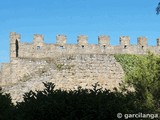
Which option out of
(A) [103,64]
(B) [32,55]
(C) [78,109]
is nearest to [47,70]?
(A) [103,64]

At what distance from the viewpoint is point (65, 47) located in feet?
120

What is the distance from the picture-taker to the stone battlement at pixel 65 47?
3566cm

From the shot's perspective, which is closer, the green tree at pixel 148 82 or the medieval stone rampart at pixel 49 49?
the green tree at pixel 148 82

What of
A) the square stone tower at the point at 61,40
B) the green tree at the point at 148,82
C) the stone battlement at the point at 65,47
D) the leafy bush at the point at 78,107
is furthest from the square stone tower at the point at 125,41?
the leafy bush at the point at 78,107

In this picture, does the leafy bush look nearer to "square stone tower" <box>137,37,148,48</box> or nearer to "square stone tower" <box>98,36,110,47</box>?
"square stone tower" <box>98,36,110,47</box>

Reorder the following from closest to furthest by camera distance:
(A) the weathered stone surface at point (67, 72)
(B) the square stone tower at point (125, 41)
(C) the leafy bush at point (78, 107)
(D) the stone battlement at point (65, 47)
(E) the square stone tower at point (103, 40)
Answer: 1. (C) the leafy bush at point (78, 107)
2. (A) the weathered stone surface at point (67, 72)
3. (D) the stone battlement at point (65, 47)
4. (E) the square stone tower at point (103, 40)
5. (B) the square stone tower at point (125, 41)

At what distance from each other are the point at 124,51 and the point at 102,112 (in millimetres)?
29604

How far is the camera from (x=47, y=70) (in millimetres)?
23484

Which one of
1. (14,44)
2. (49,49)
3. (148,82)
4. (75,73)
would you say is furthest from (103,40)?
(148,82)

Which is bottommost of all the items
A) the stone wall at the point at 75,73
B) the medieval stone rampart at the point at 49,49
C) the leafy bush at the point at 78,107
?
the leafy bush at the point at 78,107

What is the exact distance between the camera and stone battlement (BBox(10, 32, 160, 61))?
35656 millimetres

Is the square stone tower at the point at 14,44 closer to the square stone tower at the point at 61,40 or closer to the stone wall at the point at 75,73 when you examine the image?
the square stone tower at the point at 61,40

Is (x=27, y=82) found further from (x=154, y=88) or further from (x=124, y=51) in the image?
(x=124, y=51)

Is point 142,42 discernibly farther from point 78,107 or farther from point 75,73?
point 78,107
